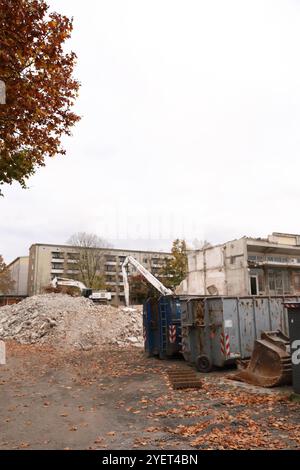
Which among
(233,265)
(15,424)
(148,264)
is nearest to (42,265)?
(148,264)

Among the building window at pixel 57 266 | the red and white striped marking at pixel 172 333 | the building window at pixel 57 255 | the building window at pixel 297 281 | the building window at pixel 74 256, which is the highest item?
the building window at pixel 57 255

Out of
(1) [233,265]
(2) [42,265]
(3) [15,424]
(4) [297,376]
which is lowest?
(3) [15,424]

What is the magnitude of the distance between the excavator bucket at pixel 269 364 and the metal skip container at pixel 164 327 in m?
4.70

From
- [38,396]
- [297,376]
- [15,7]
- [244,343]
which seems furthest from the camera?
[244,343]

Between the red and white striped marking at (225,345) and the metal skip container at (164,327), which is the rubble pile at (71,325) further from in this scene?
the red and white striped marking at (225,345)

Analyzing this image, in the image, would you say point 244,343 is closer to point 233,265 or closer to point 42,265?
point 233,265

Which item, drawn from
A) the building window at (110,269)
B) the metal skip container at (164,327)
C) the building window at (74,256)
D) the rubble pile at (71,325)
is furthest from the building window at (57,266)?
the metal skip container at (164,327)

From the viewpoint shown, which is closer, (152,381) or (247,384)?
(247,384)

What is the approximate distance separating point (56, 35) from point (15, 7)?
36.5 inches

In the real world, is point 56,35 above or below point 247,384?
above

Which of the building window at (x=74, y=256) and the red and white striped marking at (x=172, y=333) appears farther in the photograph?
the building window at (x=74, y=256)

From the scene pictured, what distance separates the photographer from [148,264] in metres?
97.7

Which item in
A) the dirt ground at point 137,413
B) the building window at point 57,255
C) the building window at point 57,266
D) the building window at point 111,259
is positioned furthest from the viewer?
the building window at point 111,259

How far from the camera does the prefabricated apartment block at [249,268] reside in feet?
127
